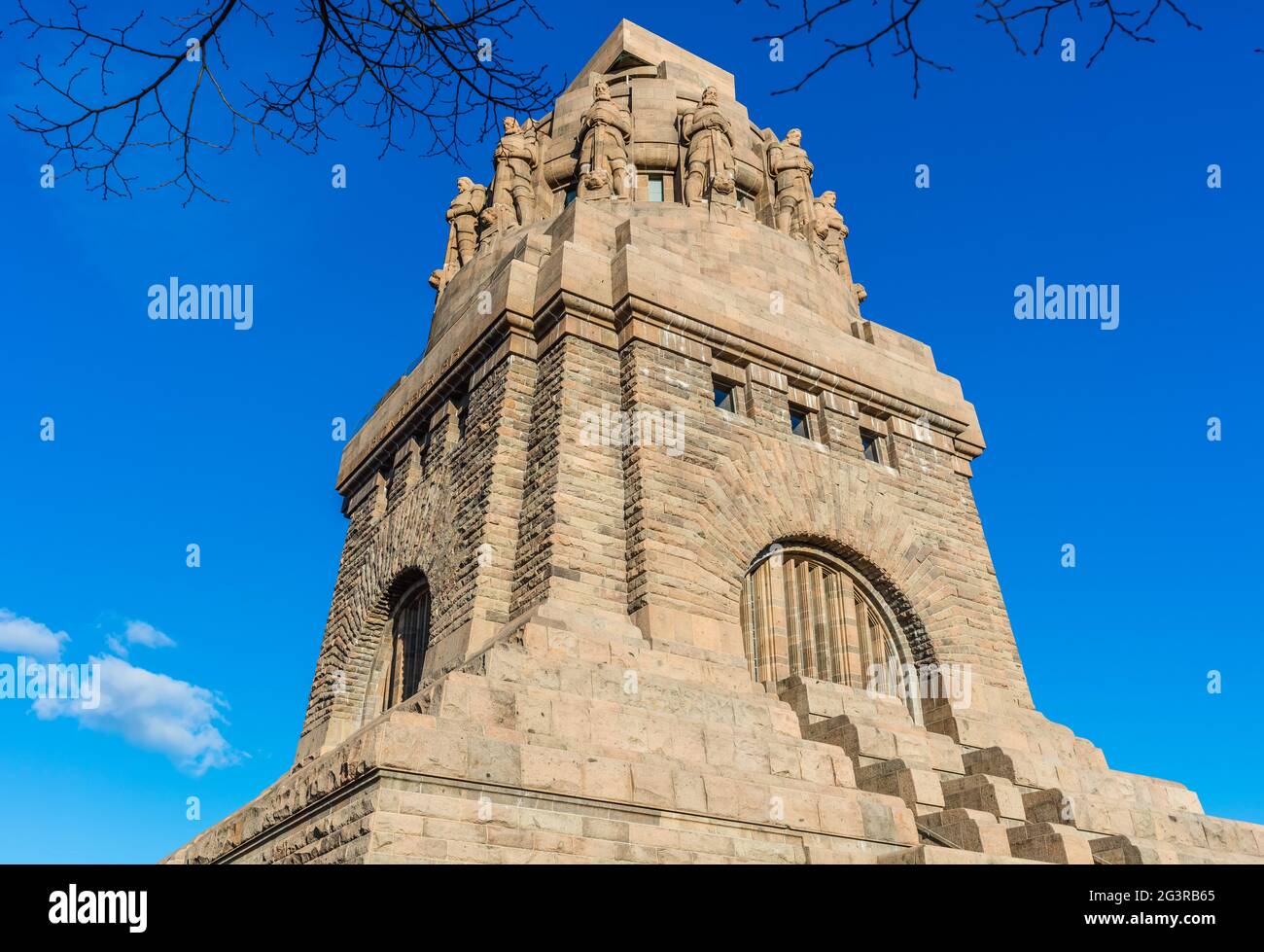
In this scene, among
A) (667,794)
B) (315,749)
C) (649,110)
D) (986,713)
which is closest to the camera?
(667,794)

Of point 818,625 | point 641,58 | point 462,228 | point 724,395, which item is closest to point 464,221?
point 462,228

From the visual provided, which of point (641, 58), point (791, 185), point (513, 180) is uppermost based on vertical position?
point (641, 58)

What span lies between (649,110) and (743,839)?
18073 millimetres

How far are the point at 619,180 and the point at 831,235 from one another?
5605 mm

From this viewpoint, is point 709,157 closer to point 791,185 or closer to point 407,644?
point 791,185

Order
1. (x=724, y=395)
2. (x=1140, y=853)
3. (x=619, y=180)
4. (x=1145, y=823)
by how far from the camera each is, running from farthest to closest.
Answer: (x=619, y=180) < (x=724, y=395) < (x=1145, y=823) < (x=1140, y=853)

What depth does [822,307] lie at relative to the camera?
20.0m

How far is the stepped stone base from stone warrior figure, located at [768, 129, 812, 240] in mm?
11740

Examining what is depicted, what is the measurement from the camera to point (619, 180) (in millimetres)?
20047

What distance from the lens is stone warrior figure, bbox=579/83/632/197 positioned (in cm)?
1970
